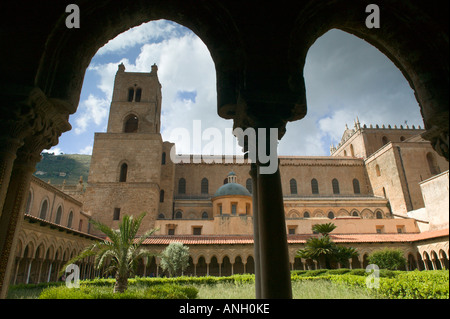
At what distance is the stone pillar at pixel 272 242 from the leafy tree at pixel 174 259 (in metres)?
16.0

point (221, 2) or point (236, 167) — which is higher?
point (236, 167)

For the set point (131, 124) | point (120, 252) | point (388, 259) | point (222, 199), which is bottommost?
point (120, 252)

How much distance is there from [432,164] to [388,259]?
17252 millimetres

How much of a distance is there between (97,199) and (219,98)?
24780 millimetres

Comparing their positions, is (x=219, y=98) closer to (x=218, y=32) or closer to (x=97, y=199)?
(x=218, y=32)

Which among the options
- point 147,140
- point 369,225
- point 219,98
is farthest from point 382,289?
point 147,140

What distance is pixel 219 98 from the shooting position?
3.34m

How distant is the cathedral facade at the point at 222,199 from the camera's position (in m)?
20.1

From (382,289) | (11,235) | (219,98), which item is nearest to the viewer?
(11,235)

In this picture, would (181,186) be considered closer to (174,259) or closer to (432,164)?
(174,259)

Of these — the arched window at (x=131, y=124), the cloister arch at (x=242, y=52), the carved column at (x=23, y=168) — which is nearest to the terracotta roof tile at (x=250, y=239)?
the arched window at (x=131, y=124)

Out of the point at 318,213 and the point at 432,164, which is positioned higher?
the point at 432,164

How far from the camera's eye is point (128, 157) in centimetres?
2681

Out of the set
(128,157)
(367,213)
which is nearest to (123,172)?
(128,157)
